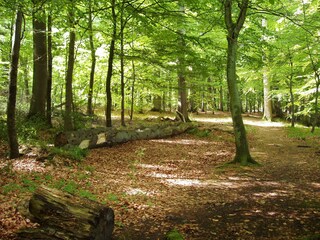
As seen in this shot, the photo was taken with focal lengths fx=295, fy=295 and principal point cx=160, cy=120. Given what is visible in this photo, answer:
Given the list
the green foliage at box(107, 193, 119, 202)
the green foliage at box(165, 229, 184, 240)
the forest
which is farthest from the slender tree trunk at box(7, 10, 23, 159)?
the green foliage at box(165, 229, 184, 240)

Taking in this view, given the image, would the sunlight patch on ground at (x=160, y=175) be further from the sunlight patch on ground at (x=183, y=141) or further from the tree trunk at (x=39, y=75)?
the tree trunk at (x=39, y=75)

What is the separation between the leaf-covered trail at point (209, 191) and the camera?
17.1ft

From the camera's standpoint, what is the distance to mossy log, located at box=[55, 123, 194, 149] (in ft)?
35.7

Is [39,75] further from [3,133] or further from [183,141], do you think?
[183,141]

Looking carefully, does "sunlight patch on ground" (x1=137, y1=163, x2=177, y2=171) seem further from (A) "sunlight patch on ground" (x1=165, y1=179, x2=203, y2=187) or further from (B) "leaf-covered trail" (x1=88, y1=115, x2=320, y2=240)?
(A) "sunlight patch on ground" (x1=165, y1=179, x2=203, y2=187)

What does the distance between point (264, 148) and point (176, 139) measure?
177 inches

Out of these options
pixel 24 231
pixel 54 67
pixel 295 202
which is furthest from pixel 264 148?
pixel 54 67

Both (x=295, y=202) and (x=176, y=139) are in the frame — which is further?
(x=176, y=139)

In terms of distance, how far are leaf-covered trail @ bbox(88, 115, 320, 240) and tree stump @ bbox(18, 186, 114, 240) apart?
2.80ft

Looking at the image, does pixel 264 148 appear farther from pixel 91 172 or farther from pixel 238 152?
pixel 91 172

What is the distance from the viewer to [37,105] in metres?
13.7

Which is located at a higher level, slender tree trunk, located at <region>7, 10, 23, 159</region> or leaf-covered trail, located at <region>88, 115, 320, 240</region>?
slender tree trunk, located at <region>7, 10, 23, 159</region>

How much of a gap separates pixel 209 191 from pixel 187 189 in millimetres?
580

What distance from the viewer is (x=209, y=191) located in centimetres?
768
